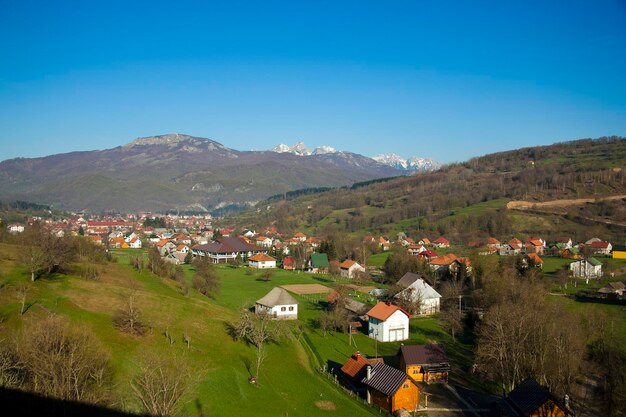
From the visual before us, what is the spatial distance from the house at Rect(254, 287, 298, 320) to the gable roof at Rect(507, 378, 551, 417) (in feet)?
70.1

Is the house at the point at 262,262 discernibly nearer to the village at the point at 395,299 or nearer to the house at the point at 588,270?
the village at the point at 395,299

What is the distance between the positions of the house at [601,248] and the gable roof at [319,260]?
44632 mm

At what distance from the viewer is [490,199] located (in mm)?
134250

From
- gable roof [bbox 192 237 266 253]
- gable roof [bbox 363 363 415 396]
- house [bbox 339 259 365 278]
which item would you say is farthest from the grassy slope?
gable roof [bbox 192 237 266 253]

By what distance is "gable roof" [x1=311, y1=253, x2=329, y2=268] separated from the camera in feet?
245

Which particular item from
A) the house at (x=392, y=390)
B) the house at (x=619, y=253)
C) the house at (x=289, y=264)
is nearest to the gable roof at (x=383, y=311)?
the house at (x=392, y=390)

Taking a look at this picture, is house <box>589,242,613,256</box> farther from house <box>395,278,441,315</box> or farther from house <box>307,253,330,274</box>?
house <box>395,278,441,315</box>

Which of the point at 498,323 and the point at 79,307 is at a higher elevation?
the point at 79,307

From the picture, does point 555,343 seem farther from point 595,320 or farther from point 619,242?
point 619,242

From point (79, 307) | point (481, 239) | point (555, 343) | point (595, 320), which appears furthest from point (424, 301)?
point (481, 239)

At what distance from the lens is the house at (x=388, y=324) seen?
37.9 m

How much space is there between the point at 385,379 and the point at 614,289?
37.9 metres

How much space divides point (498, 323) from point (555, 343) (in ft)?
10.8

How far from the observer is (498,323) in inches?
1166
